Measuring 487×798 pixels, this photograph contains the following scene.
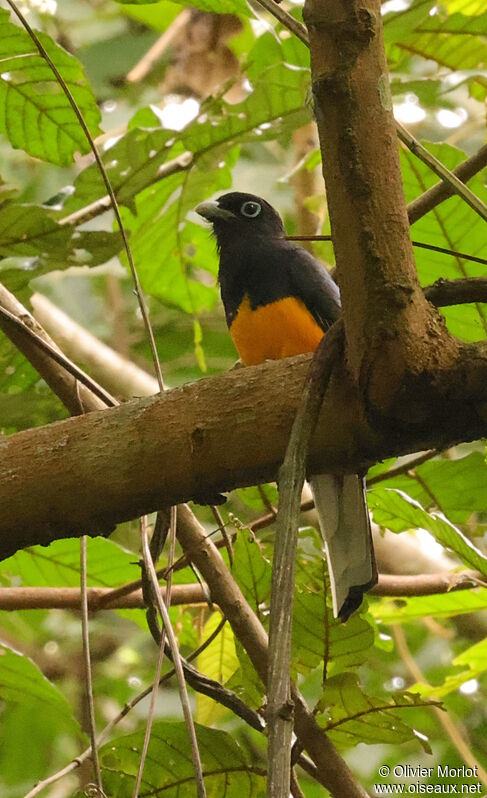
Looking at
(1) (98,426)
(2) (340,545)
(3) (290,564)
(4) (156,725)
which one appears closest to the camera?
(3) (290,564)

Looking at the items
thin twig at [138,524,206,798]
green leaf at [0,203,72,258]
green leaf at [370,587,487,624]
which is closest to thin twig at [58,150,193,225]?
green leaf at [0,203,72,258]

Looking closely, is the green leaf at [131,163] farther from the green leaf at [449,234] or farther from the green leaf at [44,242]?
the green leaf at [449,234]

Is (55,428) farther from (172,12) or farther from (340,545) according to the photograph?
(172,12)

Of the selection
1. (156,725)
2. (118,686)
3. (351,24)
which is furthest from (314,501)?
(118,686)

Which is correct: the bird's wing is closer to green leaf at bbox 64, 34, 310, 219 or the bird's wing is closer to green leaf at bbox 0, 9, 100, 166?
green leaf at bbox 64, 34, 310, 219

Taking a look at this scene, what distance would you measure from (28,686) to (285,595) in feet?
6.36

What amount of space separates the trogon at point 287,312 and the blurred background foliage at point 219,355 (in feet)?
0.31

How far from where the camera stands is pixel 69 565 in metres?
3.08

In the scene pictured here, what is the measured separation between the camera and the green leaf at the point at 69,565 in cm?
293

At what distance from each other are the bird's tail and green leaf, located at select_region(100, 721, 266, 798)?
446mm

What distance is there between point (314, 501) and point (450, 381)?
135 centimetres

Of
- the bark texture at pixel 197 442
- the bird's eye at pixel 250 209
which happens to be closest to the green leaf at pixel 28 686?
the bark texture at pixel 197 442

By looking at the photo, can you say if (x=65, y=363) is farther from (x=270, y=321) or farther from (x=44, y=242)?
(x=270, y=321)

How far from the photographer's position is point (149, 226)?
361cm
